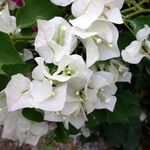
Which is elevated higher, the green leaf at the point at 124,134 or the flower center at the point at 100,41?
the flower center at the point at 100,41

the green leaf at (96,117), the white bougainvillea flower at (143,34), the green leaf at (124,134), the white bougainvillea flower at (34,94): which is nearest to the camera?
the white bougainvillea flower at (34,94)

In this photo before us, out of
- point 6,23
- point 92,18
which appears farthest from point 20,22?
point 92,18

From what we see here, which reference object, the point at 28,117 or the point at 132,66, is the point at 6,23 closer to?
the point at 28,117

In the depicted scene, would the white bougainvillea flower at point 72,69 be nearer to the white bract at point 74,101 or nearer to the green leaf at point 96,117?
the white bract at point 74,101

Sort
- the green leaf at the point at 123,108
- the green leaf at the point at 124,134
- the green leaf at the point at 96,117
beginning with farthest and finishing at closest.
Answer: the green leaf at the point at 124,134
the green leaf at the point at 123,108
the green leaf at the point at 96,117

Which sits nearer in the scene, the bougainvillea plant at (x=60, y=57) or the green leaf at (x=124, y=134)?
the bougainvillea plant at (x=60, y=57)

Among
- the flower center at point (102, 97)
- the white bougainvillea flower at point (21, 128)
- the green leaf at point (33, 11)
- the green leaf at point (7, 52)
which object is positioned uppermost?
the green leaf at point (33, 11)

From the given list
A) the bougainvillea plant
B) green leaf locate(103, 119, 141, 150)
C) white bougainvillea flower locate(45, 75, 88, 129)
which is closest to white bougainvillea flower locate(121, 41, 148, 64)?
the bougainvillea plant

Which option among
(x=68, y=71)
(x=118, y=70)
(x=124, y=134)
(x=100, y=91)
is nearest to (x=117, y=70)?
(x=118, y=70)

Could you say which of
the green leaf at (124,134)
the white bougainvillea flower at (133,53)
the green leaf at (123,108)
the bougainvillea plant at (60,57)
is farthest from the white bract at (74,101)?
the green leaf at (124,134)
